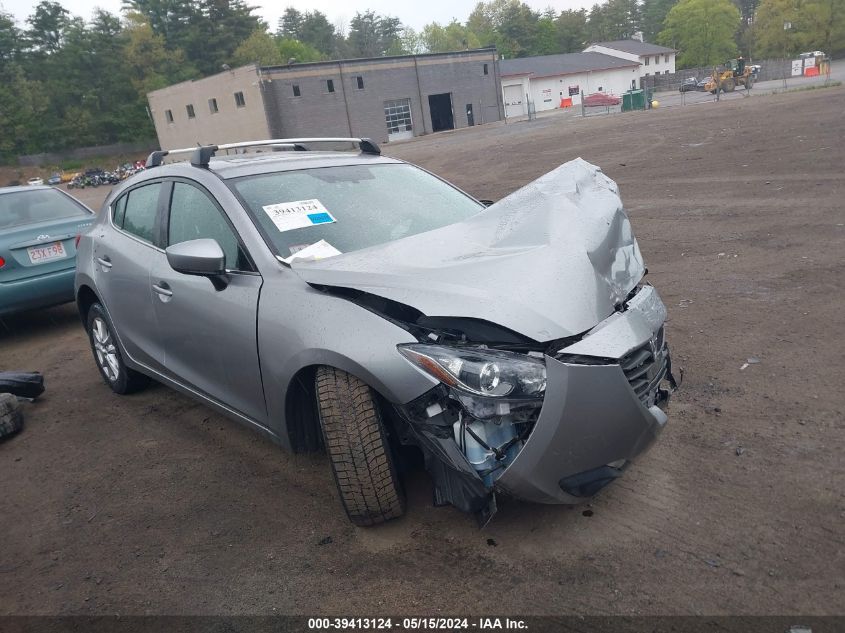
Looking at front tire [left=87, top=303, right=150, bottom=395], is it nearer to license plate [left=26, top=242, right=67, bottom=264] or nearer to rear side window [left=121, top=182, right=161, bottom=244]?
rear side window [left=121, top=182, right=161, bottom=244]

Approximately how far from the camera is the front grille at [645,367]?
2553 millimetres

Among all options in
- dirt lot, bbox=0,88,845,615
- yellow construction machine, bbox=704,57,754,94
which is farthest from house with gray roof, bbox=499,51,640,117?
dirt lot, bbox=0,88,845,615

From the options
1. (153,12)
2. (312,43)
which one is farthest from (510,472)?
(312,43)

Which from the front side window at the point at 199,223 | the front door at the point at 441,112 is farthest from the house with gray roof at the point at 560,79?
the front side window at the point at 199,223

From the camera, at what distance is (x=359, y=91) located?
157ft

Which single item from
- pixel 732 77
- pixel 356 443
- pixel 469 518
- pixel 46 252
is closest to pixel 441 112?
pixel 732 77

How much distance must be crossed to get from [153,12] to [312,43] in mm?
31007

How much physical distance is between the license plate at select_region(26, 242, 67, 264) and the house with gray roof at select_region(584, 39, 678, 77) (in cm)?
7349

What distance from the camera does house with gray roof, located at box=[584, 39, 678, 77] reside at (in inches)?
2810

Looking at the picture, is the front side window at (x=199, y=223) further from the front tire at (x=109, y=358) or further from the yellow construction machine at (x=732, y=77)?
the yellow construction machine at (x=732, y=77)

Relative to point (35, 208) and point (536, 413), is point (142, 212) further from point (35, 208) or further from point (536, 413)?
point (35, 208)

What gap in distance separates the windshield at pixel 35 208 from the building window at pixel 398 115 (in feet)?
145

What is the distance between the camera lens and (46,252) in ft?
22.2

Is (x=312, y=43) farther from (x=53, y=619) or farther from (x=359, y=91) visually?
(x=53, y=619)
